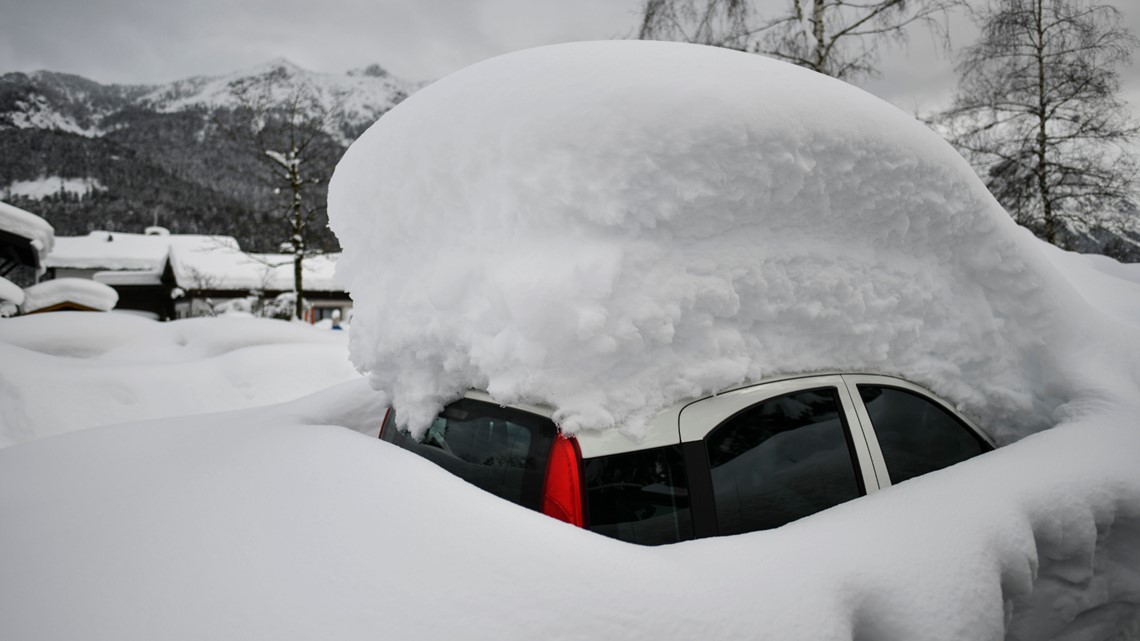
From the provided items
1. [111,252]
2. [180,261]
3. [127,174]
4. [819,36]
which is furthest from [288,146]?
[127,174]

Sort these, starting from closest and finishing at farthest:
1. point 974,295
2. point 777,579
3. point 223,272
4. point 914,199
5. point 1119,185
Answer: point 777,579 → point 914,199 → point 974,295 → point 1119,185 → point 223,272

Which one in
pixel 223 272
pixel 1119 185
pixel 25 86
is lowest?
pixel 223 272

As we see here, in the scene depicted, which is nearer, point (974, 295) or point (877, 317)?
point (877, 317)

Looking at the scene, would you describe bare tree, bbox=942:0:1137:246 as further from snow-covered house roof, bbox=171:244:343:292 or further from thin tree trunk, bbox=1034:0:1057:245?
snow-covered house roof, bbox=171:244:343:292

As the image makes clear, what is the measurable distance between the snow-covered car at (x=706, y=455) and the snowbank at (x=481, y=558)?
0.51 ft

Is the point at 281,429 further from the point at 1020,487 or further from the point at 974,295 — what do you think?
the point at 974,295

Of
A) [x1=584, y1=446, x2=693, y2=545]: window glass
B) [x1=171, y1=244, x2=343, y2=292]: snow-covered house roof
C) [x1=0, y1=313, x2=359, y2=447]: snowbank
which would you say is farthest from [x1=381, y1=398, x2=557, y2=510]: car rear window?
[x1=171, y1=244, x2=343, y2=292]: snow-covered house roof

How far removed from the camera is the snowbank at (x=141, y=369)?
188 inches

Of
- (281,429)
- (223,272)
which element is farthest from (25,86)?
(281,429)

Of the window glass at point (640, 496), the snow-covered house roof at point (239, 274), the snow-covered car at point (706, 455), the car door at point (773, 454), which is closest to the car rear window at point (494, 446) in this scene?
the snow-covered car at point (706, 455)

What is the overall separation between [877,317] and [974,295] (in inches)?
28.9

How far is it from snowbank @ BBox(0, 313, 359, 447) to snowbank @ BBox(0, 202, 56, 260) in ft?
25.2

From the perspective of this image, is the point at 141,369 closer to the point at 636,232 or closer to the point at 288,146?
the point at 636,232

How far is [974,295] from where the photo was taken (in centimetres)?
238
